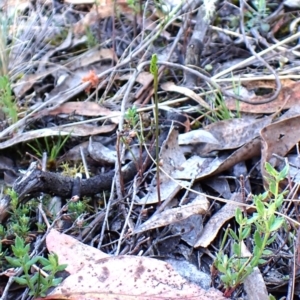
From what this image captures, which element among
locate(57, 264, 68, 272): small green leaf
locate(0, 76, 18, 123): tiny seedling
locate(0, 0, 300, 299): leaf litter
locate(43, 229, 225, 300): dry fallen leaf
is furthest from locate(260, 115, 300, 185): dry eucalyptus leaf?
locate(0, 76, 18, 123): tiny seedling

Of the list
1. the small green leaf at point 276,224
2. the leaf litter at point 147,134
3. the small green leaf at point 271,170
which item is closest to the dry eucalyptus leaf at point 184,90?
the leaf litter at point 147,134

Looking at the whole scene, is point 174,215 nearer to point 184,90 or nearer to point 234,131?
point 234,131

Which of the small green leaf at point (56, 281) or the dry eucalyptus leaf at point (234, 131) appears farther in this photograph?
the dry eucalyptus leaf at point (234, 131)

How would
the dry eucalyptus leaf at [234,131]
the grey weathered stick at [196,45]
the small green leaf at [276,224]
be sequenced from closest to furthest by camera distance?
1. the small green leaf at [276,224]
2. the dry eucalyptus leaf at [234,131]
3. the grey weathered stick at [196,45]

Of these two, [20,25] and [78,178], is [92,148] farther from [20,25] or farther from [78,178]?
[20,25]

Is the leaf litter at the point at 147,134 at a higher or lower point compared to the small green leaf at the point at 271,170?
lower

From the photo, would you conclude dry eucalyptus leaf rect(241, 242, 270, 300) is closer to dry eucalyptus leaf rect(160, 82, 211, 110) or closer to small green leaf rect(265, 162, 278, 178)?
small green leaf rect(265, 162, 278, 178)

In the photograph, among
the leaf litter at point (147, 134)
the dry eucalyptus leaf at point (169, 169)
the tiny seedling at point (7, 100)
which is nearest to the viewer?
the leaf litter at point (147, 134)

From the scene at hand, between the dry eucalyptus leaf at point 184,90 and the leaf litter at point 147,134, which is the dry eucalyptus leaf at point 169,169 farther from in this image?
the dry eucalyptus leaf at point 184,90

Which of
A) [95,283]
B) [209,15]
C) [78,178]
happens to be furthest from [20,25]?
[95,283]
